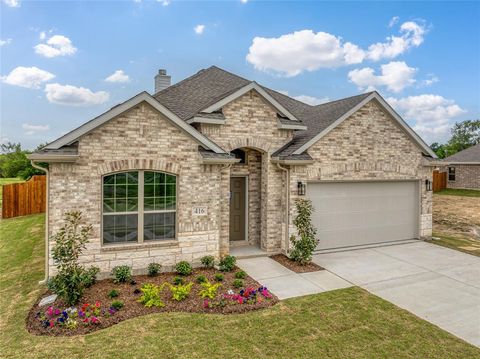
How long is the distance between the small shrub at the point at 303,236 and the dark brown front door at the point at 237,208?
6.41 ft

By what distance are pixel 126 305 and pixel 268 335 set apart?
3018 mm

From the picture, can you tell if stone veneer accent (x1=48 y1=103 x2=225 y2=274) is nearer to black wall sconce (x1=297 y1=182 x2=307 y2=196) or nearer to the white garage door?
black wall sconce (x1=297 y1=182 x2=307 y2=196)

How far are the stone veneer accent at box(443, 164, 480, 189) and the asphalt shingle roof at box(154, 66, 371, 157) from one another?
23496mm

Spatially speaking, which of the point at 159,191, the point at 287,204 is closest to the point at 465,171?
the point at 287,204

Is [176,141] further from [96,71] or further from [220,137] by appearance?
[96,71]

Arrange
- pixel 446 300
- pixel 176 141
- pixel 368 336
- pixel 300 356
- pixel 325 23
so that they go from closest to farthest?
pixel 300 356
pixel 368 336
pixel 446 300
pixel 176 141
pixel 325 23

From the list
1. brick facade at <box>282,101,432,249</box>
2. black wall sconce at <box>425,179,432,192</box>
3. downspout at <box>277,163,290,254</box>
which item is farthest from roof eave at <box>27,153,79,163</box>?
black wall sconce at <box>425,179,432,192</box>

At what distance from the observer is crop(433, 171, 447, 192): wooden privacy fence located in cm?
3047

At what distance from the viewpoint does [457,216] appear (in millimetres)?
18266

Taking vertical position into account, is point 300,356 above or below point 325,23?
below

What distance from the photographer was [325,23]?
15.6 metres

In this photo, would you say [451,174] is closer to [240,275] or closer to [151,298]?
[240,275]

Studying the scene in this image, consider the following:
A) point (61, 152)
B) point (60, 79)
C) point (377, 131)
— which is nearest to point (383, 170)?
point (377, 131)

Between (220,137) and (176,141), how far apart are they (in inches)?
65.0
